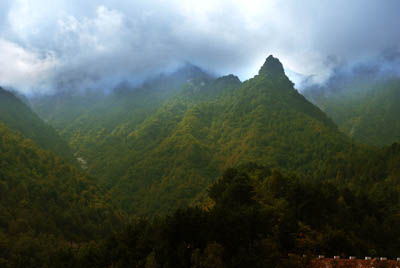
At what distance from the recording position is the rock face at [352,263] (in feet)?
64.6

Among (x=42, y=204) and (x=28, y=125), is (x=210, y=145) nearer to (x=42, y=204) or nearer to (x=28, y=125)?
(x=42, y=204)

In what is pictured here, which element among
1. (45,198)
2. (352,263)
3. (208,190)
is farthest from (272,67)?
(352,263)

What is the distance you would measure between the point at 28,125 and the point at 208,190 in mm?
139895

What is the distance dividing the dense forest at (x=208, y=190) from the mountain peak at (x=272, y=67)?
2.61 feet

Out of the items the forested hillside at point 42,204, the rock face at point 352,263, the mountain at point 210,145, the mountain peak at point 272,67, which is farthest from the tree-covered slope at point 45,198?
the mountain peak at point 272,67

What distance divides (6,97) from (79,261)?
176m

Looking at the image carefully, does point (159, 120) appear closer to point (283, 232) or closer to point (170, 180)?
point (170, 180)

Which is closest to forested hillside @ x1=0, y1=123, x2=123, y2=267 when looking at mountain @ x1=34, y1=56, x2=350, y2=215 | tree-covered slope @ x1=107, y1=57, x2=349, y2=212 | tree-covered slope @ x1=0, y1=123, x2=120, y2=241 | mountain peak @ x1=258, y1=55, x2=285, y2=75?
tree-covered slope @ x1=0, y1=123, x2=120, y2=241

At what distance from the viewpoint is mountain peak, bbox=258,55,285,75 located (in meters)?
192

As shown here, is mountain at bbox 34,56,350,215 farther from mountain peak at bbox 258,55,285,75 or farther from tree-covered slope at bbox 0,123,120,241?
tree-covered slope at bbox 0,123,120,241

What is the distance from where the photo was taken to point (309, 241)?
29.1 m

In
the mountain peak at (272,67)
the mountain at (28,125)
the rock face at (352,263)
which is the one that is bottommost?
the rock face at (352,263)

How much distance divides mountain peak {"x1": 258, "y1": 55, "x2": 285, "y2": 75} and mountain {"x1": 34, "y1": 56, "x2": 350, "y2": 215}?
548 millimetres

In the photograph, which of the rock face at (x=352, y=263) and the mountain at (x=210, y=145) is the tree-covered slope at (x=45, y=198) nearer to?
the mountain at (x=210, y=145)
